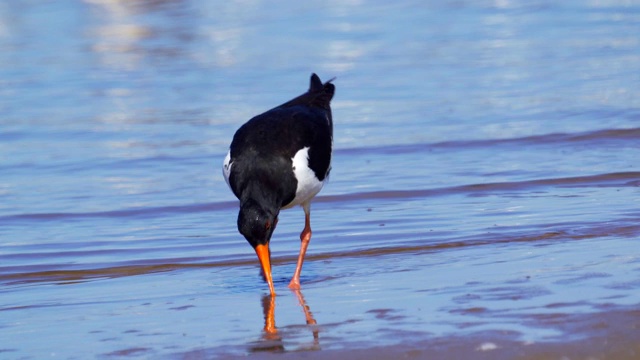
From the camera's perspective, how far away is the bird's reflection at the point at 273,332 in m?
4.83

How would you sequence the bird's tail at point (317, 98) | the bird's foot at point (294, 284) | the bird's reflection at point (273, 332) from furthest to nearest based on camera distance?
the bird's tail at point (317, 98), the bird's foot at point (294, 284), the bird's reflection at point (273, 332)

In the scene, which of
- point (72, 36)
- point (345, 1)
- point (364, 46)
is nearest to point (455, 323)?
point (364, 46)

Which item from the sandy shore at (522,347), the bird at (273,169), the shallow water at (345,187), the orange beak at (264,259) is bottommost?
the shallow water at (345,187)

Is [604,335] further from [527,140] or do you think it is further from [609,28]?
[609,28]

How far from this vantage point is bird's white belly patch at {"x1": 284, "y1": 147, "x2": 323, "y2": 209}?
6621 millimetres

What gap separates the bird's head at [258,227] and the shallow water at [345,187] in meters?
0.21

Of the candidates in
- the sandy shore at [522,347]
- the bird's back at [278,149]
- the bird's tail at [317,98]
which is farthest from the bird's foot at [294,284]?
the bird's tail at [317,98]

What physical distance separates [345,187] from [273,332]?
385cm

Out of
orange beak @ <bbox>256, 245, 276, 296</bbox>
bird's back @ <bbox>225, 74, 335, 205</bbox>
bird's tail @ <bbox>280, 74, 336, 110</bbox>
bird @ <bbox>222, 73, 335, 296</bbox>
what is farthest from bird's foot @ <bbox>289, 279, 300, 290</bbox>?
bird's tail @ <bbox>280, 74, 336, 110</bbox>

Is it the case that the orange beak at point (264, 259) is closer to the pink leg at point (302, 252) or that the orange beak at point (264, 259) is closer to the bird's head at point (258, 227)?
the bird's head at point (258, 227)

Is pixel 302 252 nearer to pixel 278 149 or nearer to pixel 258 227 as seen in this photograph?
pixel 278 149

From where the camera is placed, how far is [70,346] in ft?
16.9

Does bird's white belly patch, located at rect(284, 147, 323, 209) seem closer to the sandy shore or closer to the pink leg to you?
the pink leg

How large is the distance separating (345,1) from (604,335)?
52.1 feet
